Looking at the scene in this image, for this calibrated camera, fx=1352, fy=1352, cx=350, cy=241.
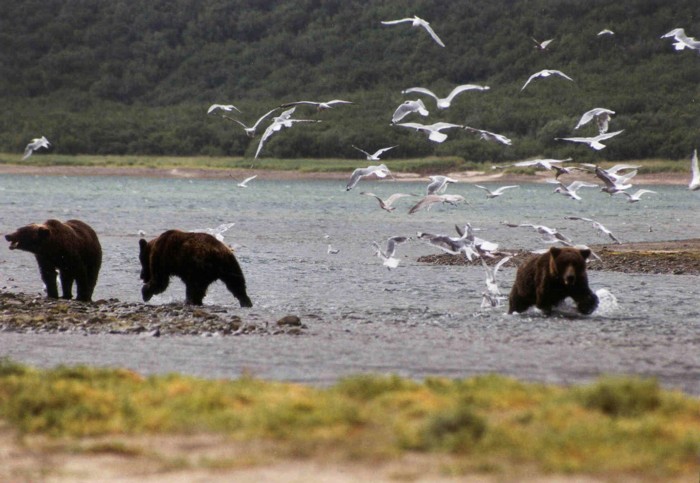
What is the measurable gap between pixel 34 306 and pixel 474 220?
94.6ft

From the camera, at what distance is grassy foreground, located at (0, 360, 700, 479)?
6.05 m

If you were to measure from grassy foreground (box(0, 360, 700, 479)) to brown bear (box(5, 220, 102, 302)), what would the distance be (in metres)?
6.07

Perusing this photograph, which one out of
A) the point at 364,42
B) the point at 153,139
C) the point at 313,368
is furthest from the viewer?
the point at 364,42

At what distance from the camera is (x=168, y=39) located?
144500 millimetres

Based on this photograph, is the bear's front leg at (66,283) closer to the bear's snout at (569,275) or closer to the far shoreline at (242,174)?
the bear's snout at (569,275)

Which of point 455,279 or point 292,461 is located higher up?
point 292,461

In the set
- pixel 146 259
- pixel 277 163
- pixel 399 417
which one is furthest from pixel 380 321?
pixel 277 163

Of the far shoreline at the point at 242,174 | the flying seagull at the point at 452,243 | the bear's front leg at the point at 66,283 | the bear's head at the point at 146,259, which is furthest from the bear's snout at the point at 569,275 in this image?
the far shoreline at the point at 242,174

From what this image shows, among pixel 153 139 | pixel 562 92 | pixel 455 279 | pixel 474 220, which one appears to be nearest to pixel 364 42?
pixel 562 92

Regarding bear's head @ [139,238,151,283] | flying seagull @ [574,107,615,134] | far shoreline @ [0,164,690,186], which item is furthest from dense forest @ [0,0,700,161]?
bear's head @ [139,238,151,283]

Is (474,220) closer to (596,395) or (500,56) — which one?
(596,395)

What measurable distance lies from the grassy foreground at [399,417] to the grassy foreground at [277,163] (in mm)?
67426

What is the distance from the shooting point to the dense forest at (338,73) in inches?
3853

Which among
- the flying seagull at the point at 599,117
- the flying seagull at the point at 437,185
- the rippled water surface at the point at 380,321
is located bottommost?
the rippled water surface at the point at 380,321
